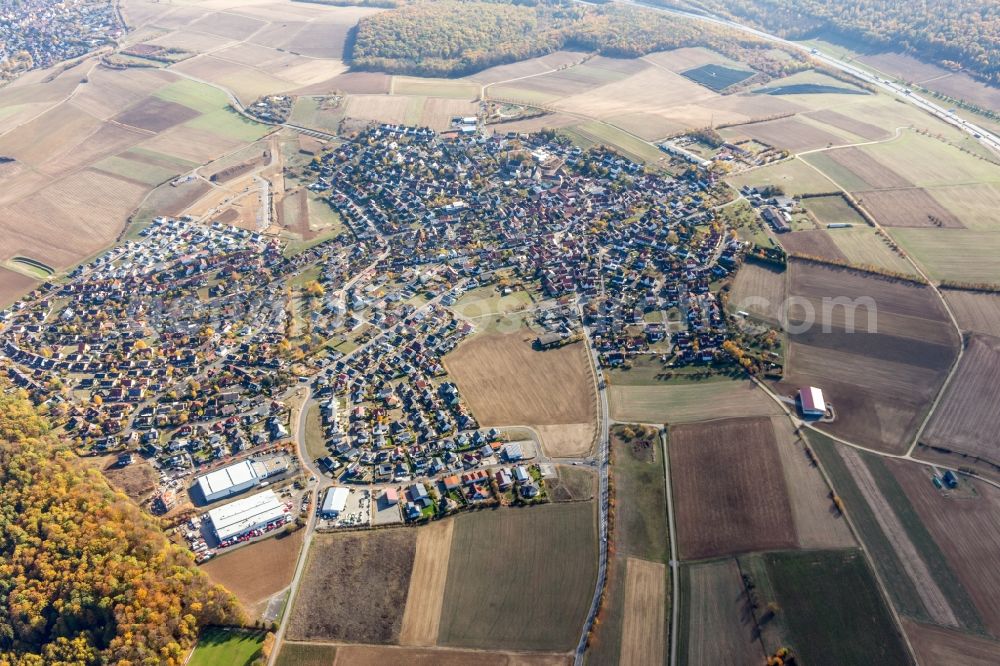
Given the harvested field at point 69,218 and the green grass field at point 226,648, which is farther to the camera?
the harvested field at point 69,218

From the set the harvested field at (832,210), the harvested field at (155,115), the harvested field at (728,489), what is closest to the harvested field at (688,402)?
the harvested field at (728,489)

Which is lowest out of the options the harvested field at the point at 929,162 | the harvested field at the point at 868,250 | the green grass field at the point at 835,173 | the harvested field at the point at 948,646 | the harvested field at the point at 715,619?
the harvested field at the point at 715,619

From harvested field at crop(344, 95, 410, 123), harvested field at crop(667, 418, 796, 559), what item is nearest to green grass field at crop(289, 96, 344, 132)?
harvested field at crop(344, 95, 410, 123)

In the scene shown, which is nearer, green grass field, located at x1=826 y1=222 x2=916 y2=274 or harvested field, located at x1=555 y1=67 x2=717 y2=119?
green grass field, located at x1=826 y1=222 x2=916 y2=274

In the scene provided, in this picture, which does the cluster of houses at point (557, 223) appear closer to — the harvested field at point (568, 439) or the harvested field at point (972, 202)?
the harvested field at point (568, 439)

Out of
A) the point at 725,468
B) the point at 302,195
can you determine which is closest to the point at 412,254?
the point at 302,195

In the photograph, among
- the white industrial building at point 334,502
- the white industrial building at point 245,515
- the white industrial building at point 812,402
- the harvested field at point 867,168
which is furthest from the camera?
the harvested field at point 867,168

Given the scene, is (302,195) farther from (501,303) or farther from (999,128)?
(999,128)

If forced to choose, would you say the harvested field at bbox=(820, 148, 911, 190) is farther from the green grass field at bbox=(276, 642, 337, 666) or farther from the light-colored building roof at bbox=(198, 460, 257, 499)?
the green grass field at bbox=(276, 642, 337, 666)
